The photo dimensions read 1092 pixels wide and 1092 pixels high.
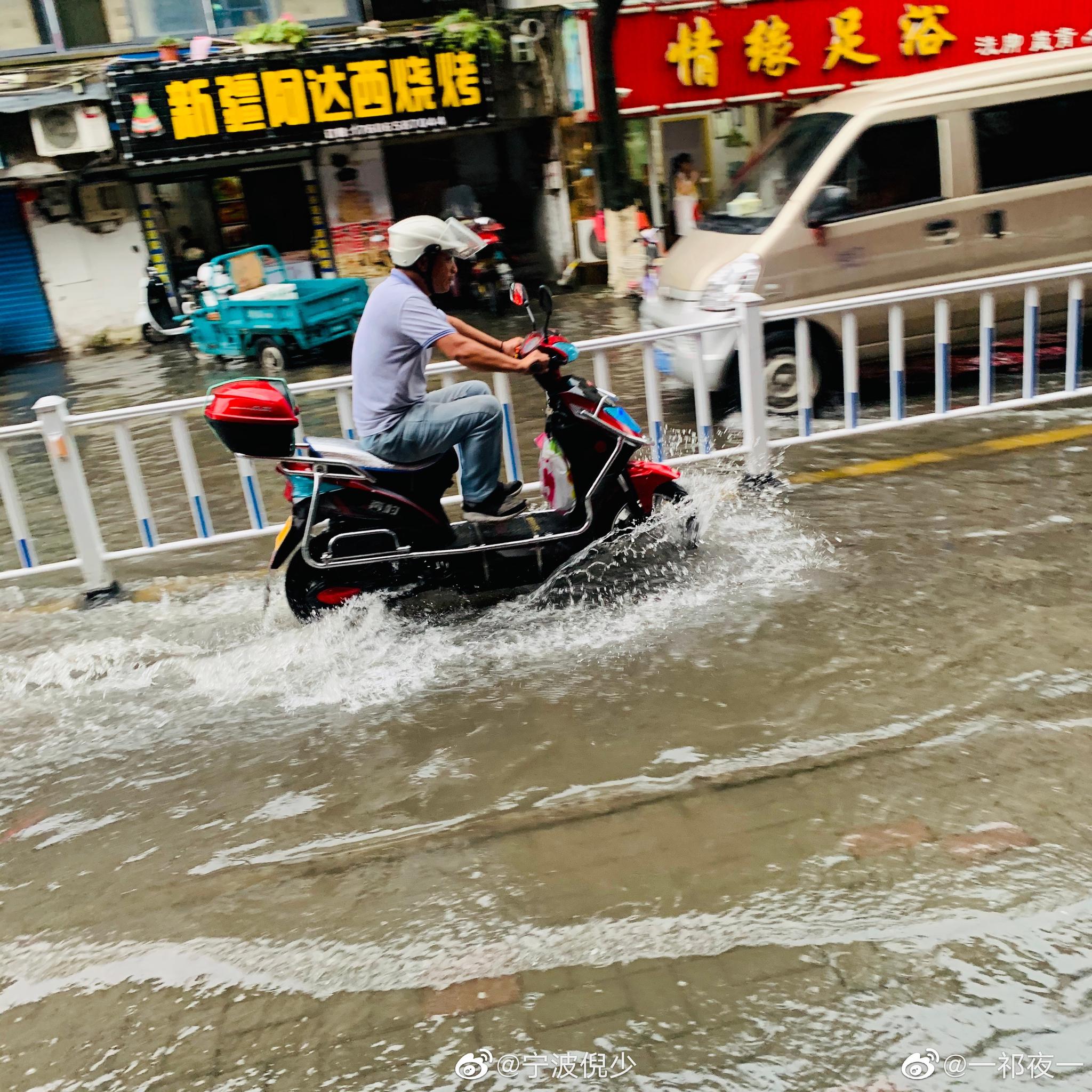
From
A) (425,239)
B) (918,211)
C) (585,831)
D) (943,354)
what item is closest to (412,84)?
(918,211)

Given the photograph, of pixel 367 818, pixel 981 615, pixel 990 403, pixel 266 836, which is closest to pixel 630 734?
pixel 367 818

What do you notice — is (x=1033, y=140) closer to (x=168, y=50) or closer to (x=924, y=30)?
(x=924, y=30)

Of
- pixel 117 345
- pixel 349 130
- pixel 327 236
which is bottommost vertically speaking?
pixel 117 345

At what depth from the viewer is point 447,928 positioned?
119 inches

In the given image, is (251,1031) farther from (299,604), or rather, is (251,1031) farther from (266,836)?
(299,604)

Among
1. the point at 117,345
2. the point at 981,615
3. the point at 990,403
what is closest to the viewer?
the point at 981,615

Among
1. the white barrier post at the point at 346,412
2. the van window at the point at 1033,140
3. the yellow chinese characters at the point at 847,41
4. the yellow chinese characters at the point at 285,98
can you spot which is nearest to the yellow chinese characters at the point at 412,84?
the yellow chinese characters at the point at 285,98

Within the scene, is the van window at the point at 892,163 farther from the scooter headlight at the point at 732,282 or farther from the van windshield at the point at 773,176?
the scooter headlight at the point at 732,282

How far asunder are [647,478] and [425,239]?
1.39 metres

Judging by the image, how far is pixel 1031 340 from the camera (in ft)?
20.7

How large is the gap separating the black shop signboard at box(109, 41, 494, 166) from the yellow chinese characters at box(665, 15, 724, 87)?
8.14 feet

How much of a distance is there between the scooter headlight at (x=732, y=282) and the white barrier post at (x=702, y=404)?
1.54m

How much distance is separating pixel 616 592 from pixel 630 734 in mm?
1242

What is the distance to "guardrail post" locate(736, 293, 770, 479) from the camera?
575cm
